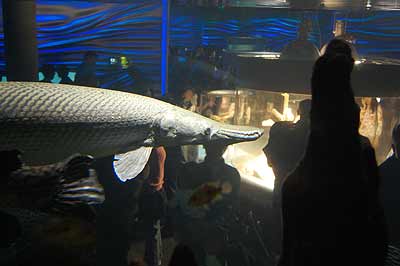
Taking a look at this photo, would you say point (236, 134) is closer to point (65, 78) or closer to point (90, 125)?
point (90, 125)

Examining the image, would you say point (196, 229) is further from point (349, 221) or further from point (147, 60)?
point (147, 60)

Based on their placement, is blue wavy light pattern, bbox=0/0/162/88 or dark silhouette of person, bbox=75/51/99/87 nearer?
dark silhouette of person, bbox=75/51/99/87

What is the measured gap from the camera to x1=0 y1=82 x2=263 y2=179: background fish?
2.27 meters

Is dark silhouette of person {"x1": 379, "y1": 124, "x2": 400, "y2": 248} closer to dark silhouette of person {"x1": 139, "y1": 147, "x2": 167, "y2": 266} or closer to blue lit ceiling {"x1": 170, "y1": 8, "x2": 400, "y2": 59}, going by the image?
dark silhouette of person {"x1": 139, "y1": 147, "x2": 167, "y2": 266}

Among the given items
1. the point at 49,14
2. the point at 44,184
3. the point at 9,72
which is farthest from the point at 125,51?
the point at 44,184

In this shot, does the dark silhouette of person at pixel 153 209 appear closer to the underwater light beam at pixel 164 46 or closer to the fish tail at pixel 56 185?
the fish tail at pixel 56 185

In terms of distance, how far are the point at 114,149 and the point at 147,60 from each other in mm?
6792

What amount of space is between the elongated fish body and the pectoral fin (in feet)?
0.19

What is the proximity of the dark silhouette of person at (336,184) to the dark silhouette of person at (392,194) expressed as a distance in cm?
84

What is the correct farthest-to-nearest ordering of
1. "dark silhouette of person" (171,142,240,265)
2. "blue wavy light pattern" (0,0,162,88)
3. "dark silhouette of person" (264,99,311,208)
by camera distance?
"blue wavy light pattern" (0,0,162,88) → "dark silhouette of person" (171,142,240,265) → "dark silhouette of person" (264,99,311,208)

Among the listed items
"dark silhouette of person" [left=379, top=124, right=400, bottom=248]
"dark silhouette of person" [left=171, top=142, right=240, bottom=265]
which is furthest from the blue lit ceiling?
"dark silhouette of person" [left=379, top=124, right=400, bottom=248]

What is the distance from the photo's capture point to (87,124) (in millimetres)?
2484

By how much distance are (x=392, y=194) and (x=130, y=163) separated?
174 centimetres

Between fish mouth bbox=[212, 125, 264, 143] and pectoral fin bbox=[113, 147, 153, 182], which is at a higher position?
fish mouth bbox=[212, 125, 264, 143]
